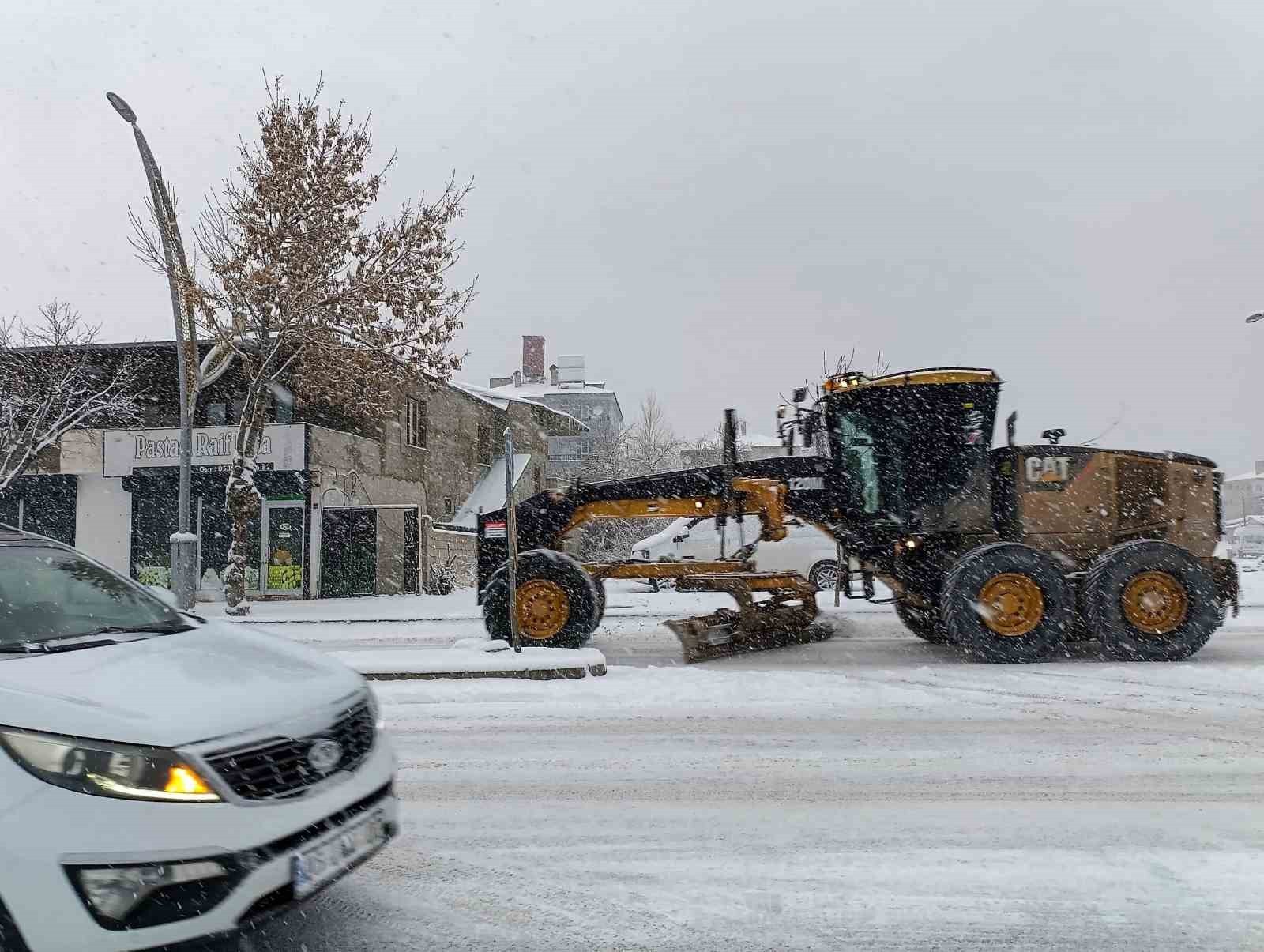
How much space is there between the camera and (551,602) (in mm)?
10211

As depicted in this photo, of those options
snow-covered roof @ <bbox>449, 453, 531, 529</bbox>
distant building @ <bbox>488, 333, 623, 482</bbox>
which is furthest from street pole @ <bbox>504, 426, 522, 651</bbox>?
distant building @ <bbox>488, 333, 623, 482</bbox>

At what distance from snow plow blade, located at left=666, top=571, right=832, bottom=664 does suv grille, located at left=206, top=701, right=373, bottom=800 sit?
275 inches

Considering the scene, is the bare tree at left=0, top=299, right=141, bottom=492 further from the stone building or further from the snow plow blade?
the snow plow blade

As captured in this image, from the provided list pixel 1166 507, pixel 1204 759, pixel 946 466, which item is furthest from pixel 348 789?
pixel 1166 507

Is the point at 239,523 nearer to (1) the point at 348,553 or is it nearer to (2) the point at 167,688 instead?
(1) the point at 348,553

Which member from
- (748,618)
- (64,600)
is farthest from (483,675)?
(64,600)

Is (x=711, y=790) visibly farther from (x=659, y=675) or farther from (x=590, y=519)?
(x=590, y=519)

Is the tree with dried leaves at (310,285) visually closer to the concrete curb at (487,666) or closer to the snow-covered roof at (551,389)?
the concrete curb at (487,666)

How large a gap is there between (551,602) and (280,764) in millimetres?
7380

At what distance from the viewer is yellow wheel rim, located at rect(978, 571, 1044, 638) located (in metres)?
9.57

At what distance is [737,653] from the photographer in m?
10.5

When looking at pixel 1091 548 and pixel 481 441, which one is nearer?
pixel 1091 548

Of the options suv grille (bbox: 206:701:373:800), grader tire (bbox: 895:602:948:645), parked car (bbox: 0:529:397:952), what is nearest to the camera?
parked car (bbox: 0:529:397:952)

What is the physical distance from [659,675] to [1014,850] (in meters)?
4.87
